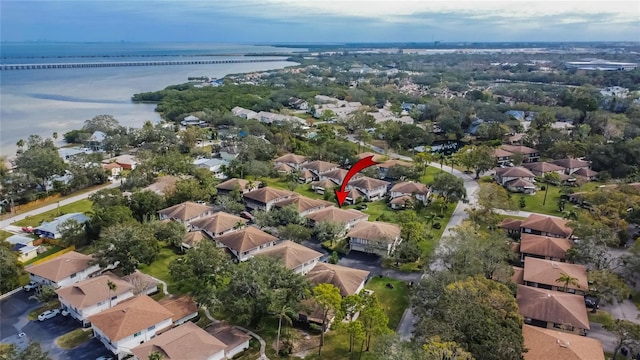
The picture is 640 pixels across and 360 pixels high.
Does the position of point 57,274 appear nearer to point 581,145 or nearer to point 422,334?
point 422,334

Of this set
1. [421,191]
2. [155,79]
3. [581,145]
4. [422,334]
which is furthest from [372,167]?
[155,79]

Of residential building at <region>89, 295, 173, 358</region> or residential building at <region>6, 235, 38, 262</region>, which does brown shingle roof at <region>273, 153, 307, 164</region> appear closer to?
residential building at <region>6, 235, 38, 262</region>

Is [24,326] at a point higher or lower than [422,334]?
lower

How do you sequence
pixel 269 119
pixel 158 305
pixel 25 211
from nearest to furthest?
pixel 158 305
pixel 25 211
pixel 269 119

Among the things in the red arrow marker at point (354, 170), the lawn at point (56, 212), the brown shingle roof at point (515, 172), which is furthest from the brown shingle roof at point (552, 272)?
the lawn at point (56, 212)

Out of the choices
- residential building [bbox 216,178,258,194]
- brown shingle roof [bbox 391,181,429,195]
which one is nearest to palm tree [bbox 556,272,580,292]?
brown shingle roof [bbox 391,181,429,195]

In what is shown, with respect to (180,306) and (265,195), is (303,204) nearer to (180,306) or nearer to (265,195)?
(265,195)
